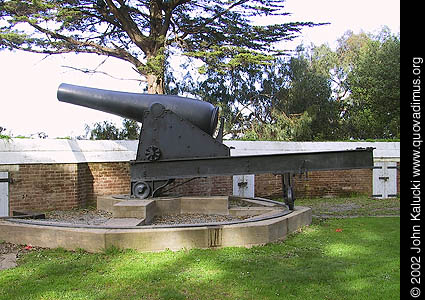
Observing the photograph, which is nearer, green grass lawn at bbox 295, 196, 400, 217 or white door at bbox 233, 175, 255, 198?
green grass lawn at bbox 295, 196, 400, 217

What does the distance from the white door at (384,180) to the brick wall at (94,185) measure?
246mm

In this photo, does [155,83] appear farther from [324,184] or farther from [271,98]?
[271,98]

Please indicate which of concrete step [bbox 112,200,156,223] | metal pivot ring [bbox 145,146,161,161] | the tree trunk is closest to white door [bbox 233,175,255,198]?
metal pivot ring [bbox 145,146,161,161]

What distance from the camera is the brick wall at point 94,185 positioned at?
323 inches

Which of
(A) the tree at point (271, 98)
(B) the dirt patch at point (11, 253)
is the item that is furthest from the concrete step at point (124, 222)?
(A) the tree at point (271, 98)

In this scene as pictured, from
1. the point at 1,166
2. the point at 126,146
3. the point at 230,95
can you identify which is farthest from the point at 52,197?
the point at 230,95

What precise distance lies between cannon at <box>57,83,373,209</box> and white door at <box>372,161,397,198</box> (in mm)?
6441

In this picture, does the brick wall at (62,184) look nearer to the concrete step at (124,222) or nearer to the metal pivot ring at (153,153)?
the metal pivot ring at (153,153)

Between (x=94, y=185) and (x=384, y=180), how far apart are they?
8.17 m

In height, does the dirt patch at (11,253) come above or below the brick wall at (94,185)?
below

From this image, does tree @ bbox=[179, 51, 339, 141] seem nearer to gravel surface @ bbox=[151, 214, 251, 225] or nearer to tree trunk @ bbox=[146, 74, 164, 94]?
tree trunk @ bbox=[146, 74, 164, 94]

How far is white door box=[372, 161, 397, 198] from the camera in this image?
40.6 feet

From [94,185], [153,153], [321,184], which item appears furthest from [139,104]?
[321,184]
